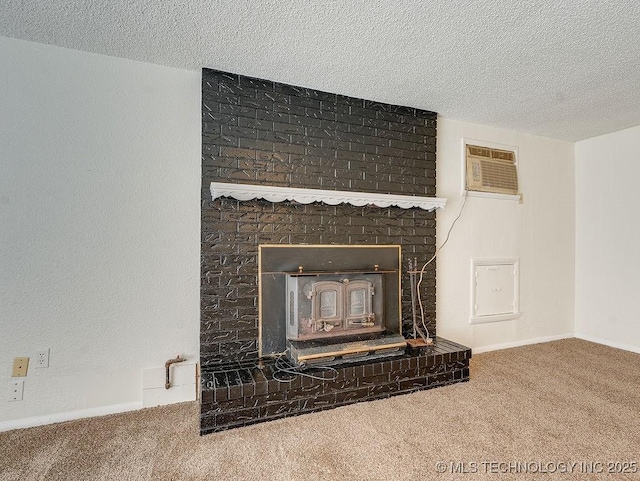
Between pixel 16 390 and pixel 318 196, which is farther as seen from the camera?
pixel 318 196

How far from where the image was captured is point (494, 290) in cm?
329

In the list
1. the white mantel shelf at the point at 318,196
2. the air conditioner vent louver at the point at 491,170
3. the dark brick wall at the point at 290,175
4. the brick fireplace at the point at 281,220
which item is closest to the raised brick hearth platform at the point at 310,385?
the brick fireplace at the point at 281,220

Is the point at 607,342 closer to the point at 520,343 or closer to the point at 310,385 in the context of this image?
the point at 520,343

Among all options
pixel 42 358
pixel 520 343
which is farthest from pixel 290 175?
pixel 520 343

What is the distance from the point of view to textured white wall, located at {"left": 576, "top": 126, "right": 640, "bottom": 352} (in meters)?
3.27

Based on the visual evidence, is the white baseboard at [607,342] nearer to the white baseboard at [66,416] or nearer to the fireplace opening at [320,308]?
the fireplace opening at [320,308]

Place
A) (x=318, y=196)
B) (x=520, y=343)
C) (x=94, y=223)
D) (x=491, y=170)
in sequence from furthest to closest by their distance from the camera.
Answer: (x=520, y=343) < (x=491, y=170) < (x=318, y=196) < (x=94, y=223)

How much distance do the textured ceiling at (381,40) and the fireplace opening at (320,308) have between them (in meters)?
1.26

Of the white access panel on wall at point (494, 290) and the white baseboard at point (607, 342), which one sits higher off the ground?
the white access panel on wall at point (494, 290)

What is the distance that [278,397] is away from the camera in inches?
77.8

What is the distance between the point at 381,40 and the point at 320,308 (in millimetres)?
1720

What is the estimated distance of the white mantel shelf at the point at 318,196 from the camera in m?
2.09

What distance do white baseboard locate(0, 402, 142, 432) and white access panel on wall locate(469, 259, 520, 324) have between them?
2.91 metres

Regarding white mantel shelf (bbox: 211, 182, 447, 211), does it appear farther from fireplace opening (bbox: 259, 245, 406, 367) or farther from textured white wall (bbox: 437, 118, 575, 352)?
textured white wall (bbox: 437, 118, 575, 352)
